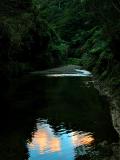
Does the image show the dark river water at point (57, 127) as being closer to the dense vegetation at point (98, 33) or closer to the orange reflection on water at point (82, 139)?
the orange reflection on water at point (82, 139)

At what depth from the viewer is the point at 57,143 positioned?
2094 centimetres

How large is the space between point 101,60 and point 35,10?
86.2 ft

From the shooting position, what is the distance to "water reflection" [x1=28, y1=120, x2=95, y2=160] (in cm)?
1880

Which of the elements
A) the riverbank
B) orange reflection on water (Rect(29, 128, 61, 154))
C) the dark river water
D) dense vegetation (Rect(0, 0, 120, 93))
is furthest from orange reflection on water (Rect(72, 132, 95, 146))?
dense vegetation (Rect(0, 0, 120, 93))

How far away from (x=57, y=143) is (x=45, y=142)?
60cm

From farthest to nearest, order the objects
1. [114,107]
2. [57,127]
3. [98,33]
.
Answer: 1. [98,33]
2. [114,107]
3. [57,127]

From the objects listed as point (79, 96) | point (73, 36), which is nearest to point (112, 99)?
point (79, 96)

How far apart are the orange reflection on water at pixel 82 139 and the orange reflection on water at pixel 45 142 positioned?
0.85m

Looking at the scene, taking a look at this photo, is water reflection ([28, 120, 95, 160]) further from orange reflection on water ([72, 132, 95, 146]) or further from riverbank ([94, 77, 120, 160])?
riverbank ([94, 77, 120, 160])

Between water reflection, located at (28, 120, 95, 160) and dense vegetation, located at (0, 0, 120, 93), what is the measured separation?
8.21 m

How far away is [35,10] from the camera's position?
71.9 metres

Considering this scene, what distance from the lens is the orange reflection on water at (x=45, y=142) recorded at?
1978 centimetres

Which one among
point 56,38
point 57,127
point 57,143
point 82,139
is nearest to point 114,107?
point 57,127

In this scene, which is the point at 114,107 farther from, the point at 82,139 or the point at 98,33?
the point at 98,33
